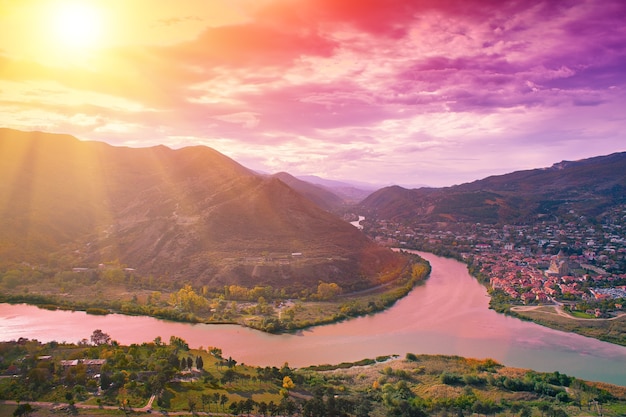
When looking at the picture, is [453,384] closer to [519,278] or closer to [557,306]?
[557,306]

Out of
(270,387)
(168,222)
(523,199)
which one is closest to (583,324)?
(270,387)

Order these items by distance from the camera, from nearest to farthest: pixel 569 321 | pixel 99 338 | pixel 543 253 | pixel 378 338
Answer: pixel 99 338 → pixel 378 338 → pixel 569 321 → pixel 543 253

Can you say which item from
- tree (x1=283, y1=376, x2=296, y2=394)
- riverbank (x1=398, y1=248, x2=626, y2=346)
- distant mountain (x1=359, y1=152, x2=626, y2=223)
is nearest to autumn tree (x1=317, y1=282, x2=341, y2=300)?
riverbank (x1=398, y1=248, x2=626, y2=346)

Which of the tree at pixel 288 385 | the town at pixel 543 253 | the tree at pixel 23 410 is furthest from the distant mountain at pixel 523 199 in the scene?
the tree at pixel 23 410

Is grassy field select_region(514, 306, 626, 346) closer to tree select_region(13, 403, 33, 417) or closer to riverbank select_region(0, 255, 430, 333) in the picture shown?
riverbank select_region(0, 255, 430, 333)

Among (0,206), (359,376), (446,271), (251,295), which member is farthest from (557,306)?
(0,206)

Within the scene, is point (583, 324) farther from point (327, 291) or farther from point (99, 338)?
point (99, 338)
